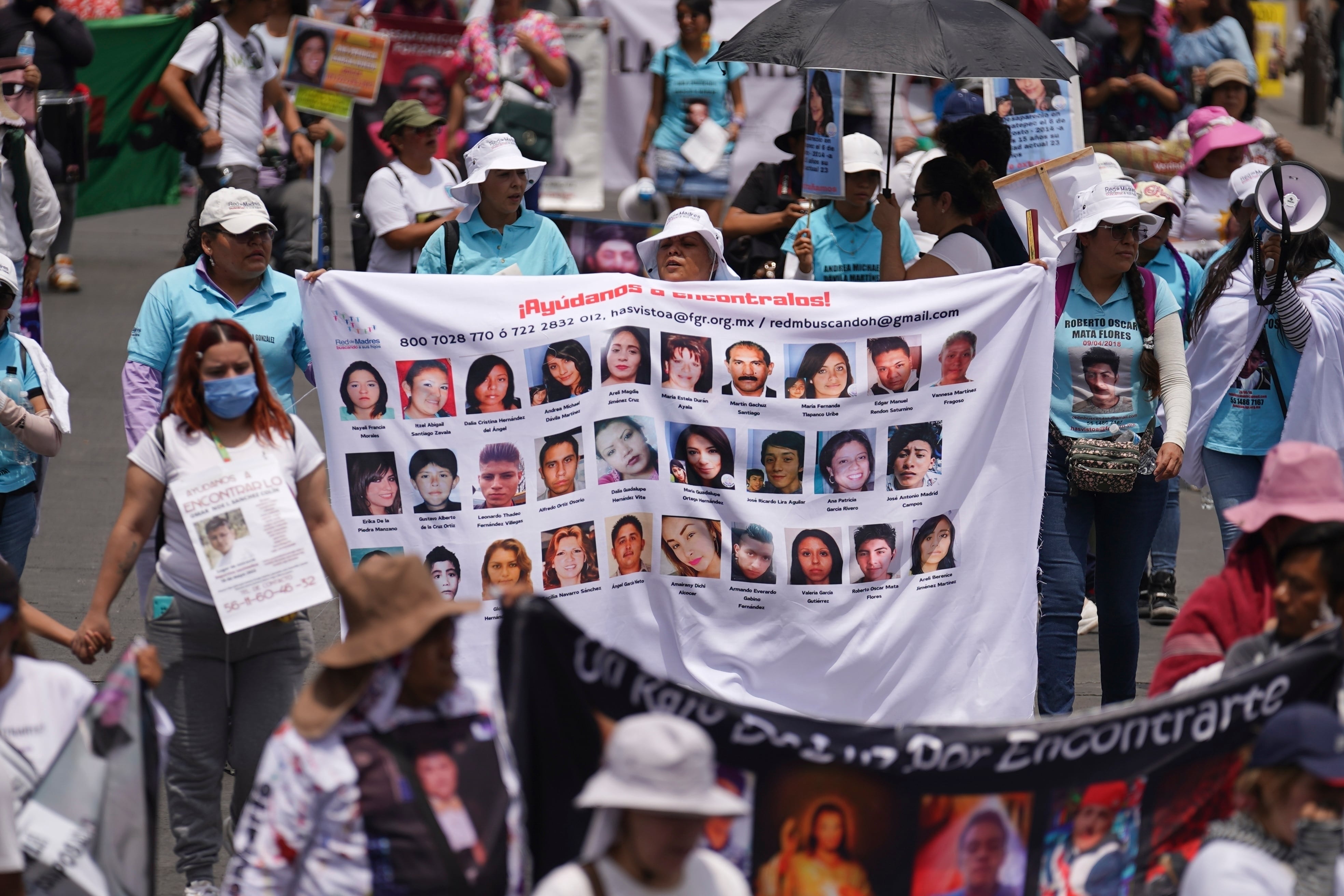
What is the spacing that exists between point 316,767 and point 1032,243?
3.79 metres

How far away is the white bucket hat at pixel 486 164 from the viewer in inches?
273

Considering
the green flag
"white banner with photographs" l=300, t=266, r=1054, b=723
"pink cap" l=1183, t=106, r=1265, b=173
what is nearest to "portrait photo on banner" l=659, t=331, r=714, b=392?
"white banner with photographs" l=300, t=266, r=1054, b=723

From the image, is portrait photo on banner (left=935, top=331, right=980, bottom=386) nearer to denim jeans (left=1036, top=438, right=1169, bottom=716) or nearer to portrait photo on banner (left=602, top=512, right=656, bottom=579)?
denim jeans (left=1036, top=438, right=1169, bottom=716)

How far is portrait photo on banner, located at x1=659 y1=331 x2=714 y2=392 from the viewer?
6094 millimetres

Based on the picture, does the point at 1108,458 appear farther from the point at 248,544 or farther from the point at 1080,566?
the point at 248,544

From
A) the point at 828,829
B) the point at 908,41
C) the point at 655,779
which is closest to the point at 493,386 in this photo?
the point at 908,41

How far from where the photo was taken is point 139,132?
46.5ft

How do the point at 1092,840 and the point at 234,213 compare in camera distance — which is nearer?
the point at 1092,840

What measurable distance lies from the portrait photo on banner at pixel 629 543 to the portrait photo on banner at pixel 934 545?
3.11ft

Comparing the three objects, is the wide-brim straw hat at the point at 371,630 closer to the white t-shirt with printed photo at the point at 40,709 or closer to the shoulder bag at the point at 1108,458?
the white t-shirt with printed photo at the point at 40,709

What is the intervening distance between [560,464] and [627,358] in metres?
0.45

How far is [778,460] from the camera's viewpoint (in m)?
6.10

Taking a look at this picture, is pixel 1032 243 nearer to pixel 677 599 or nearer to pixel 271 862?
pixel 677 599

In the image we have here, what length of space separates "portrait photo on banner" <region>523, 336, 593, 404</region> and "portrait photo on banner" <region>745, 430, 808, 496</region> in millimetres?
628
